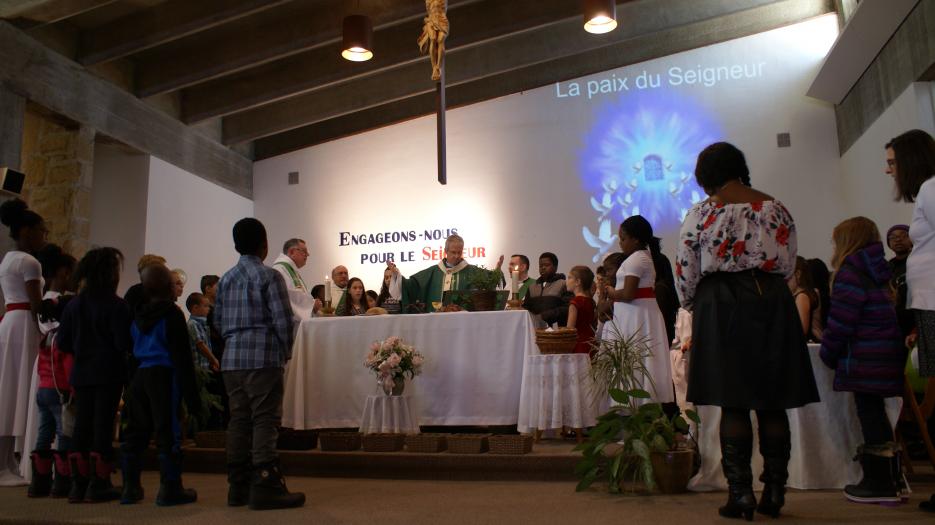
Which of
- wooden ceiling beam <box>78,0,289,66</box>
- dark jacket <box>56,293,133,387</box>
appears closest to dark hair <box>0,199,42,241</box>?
dark jacket <box>56,293,133,387</box>

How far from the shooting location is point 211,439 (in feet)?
15.8

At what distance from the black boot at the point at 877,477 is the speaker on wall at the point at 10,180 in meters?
6.40

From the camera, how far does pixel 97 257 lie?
3.64 metres

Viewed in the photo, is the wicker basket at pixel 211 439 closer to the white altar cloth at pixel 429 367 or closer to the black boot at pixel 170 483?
the white altar cloth at pixel 429 367

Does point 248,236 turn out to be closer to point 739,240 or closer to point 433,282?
point 739,240

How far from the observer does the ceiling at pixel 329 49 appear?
737 cm

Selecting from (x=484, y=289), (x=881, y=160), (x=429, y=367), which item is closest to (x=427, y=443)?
(x=429, y=367)

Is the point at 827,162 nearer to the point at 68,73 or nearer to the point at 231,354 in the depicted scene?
the point at 231,354

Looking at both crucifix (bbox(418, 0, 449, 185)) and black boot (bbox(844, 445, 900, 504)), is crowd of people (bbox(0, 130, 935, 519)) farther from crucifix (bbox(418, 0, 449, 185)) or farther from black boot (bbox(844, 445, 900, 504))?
crucifix (bbox(418, 0, 449, 185))

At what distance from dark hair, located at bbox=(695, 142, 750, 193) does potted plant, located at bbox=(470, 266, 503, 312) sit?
8.11ft

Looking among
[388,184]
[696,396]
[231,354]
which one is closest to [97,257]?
[231,354]

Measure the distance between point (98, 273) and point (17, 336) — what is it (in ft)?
2.57

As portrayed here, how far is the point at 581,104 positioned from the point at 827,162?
283 cm

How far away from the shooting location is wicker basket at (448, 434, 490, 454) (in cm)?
416
